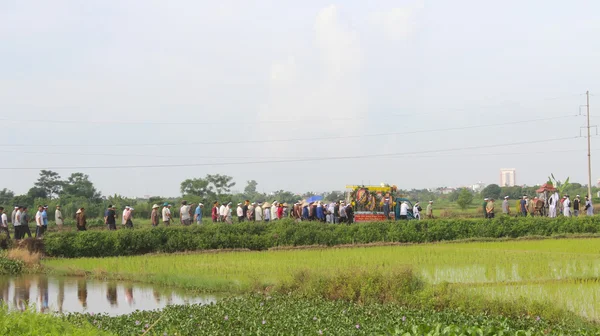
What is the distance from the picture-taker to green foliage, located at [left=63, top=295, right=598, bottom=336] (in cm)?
921

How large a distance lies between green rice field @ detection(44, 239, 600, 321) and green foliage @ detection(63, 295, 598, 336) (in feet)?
5.33

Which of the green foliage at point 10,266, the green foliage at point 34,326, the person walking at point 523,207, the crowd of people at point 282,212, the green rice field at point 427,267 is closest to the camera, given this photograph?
the green foliage at point 34,326

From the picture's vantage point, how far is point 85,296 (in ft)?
50.7

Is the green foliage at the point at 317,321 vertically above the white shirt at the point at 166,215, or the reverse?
the white shirt at the point at 166,215

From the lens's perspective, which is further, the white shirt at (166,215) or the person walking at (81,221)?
the white shirt at (166,215)

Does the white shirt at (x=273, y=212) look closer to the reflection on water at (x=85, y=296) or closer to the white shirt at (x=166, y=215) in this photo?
the white shirt at (x=166, y=215)

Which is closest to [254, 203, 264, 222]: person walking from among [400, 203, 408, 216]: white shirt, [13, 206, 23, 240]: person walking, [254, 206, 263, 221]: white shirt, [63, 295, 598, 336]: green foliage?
[254, 206, 263, 221]: white shirt

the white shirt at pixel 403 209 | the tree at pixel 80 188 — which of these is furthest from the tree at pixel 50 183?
the white shirt at pixel 403 209

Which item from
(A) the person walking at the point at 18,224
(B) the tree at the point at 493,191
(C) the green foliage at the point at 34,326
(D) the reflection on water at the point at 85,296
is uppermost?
(B) the tree at the point at 493,191

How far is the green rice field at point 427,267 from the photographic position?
550 inches

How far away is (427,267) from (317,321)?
858cm

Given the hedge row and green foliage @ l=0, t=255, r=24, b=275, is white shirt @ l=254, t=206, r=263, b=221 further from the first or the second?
green foliage @ l=0, t=255, r=24, b=275

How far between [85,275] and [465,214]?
32131mm

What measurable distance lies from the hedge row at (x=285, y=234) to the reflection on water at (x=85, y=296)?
5.16 metres
